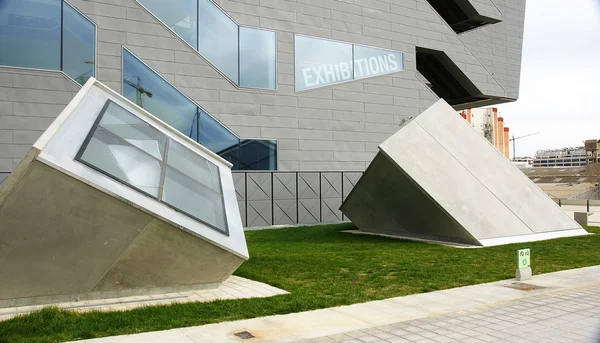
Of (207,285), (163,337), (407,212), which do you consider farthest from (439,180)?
(163,337)

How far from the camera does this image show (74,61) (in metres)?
18.5

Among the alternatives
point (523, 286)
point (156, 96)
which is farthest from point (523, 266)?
point (156, 96)

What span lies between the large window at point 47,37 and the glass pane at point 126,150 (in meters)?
10.9

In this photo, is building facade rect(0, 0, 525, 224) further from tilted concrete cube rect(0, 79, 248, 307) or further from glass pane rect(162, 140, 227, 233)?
tilted concrete cube rect(0, 79, 248, 307)

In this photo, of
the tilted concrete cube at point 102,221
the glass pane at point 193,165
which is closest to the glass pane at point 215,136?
the glass pane at point 193,165

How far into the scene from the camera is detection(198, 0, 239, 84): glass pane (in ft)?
70.2

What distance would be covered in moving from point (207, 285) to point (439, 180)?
7.75 metres

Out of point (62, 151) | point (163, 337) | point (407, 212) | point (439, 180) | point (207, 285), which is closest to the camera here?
point (163, 337)

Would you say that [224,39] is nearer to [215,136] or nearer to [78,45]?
[215,136]

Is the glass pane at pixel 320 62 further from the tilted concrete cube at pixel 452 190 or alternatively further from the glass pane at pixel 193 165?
the glass pane at pixel 193 165

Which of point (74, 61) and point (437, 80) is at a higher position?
point (437, 80)

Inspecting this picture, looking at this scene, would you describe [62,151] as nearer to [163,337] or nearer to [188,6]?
[163,337]

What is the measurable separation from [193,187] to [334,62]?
1764 cm

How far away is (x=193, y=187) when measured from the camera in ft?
28.2
